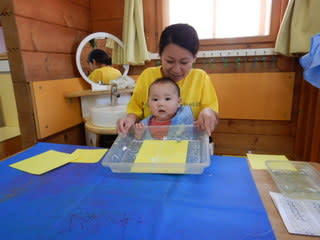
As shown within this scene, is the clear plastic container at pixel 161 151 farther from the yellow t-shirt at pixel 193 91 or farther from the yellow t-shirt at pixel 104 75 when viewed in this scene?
the yellow t-shirt at pixel 104 75

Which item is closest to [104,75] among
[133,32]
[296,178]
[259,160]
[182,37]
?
[133,32]

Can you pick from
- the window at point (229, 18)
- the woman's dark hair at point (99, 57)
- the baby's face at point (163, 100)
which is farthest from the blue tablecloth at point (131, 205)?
the window at point (229, 18)

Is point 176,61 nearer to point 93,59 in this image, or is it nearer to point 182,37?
point 182,37

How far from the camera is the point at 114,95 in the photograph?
169cm

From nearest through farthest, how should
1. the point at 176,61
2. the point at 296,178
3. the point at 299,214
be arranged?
1. the point at 299,214
2. the point at 296,178
3. the point at 176,61

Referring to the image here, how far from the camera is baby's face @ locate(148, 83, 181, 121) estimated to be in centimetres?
102

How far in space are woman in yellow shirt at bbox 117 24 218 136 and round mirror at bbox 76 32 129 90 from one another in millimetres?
798

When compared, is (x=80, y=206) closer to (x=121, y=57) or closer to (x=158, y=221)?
(x=158, y=221)

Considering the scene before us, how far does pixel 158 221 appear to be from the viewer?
0.48 metres

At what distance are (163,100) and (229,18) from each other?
50.4 inches

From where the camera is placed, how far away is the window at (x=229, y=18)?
1.78 meters

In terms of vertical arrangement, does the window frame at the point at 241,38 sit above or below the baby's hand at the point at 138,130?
above

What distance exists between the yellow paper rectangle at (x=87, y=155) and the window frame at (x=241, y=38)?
1.44 m

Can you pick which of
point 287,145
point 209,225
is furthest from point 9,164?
point 287,145
